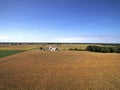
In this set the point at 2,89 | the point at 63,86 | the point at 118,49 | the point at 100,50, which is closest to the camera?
the point at 2,89

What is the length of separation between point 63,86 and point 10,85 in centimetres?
475

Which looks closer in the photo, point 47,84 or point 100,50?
point 47,84

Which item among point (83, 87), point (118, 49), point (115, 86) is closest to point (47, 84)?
point (83, 87)

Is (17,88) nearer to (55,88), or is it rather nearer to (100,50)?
(55,88)

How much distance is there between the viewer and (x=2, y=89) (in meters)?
11.6

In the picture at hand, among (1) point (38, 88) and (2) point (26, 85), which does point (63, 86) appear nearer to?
(1) point (38, 88)

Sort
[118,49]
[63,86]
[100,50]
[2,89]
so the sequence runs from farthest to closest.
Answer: [100,50]
[118,49]
[63,86]
[2,89]

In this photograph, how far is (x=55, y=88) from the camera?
1200 centimetres

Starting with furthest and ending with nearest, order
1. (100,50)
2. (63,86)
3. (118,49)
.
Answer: (100,50) → (118,49) → (63,86)

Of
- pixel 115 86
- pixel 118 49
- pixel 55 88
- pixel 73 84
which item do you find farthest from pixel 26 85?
pixel 118 49

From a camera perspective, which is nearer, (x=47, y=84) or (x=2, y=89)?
(x=2, y=89)

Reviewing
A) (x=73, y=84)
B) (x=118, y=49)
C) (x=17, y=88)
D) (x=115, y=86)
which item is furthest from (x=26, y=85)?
(x=118, y=49)

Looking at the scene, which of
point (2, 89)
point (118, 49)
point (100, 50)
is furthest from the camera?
point (100, 50)

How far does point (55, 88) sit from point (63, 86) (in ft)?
2.75
